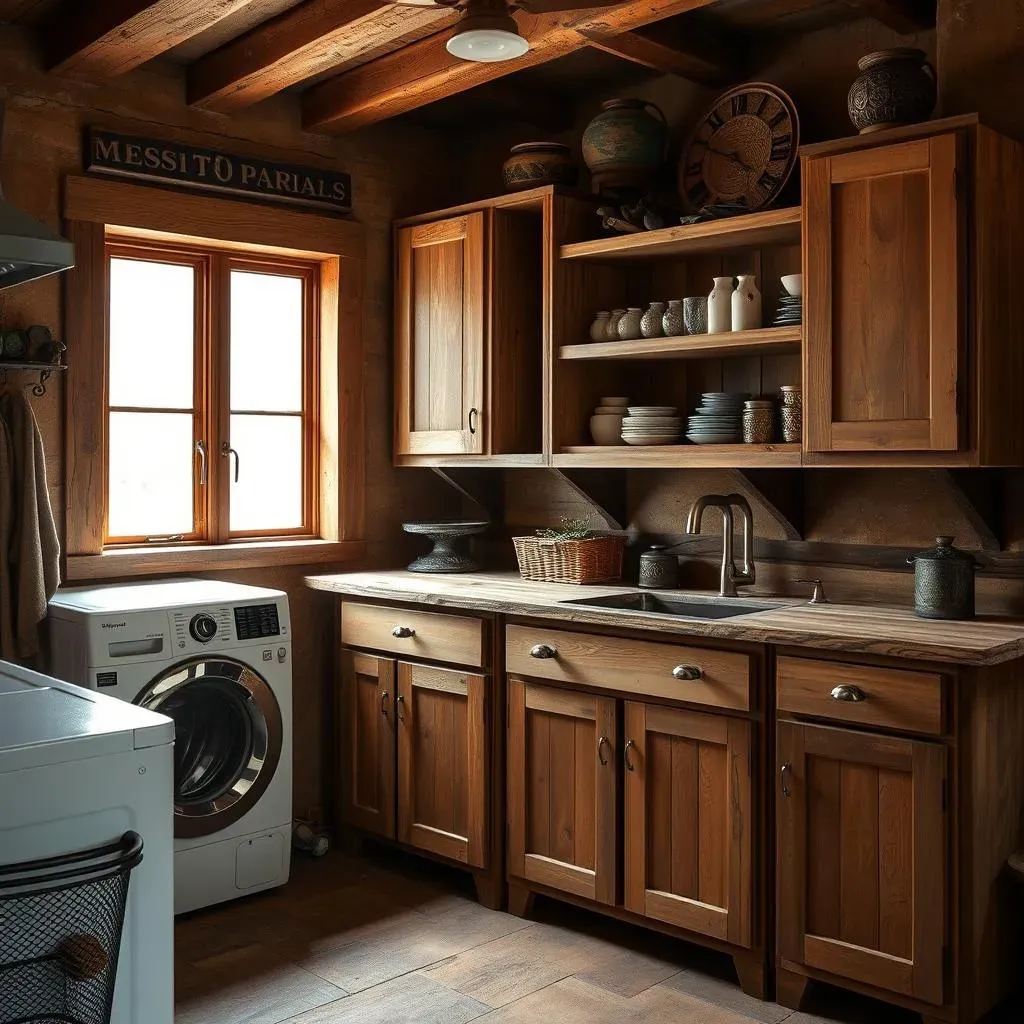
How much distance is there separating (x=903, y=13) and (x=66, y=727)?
2.73m

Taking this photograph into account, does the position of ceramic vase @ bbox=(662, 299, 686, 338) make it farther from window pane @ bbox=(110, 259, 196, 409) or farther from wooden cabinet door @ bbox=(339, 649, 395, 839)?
window pane @ bbox=(110, 259, 196, 409)

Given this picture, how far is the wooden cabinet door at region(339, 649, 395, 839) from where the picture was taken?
3777 millimetres

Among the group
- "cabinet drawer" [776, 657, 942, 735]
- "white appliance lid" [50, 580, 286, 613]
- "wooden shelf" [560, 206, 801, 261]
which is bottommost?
"cabinet drawer" [776, 657, 942, 735]

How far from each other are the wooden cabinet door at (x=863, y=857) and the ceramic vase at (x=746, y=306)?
115cm

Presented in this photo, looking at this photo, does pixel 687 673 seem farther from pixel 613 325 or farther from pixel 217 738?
pixel 217 738

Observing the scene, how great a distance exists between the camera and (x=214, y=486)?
13.0ft

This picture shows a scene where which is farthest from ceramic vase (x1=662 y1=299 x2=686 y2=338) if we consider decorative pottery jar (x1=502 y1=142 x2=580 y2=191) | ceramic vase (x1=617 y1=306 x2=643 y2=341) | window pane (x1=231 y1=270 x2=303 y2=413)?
window pane (x1=231 y1=270 x2=303 y2=413)

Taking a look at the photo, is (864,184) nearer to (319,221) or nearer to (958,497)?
(958,497)

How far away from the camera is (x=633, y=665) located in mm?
3066

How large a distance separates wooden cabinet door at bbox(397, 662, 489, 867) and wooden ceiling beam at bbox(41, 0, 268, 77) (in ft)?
6.50

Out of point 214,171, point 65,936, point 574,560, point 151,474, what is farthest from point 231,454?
point 65,936

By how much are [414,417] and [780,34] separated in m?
1.75

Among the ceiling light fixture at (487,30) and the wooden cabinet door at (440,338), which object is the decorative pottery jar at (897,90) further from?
the wooden cabinet door at (440,338)

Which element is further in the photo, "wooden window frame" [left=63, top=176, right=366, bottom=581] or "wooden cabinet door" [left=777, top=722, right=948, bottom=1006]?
"wooden window frame" [left=63, top=176, right=366, bottom=581]
